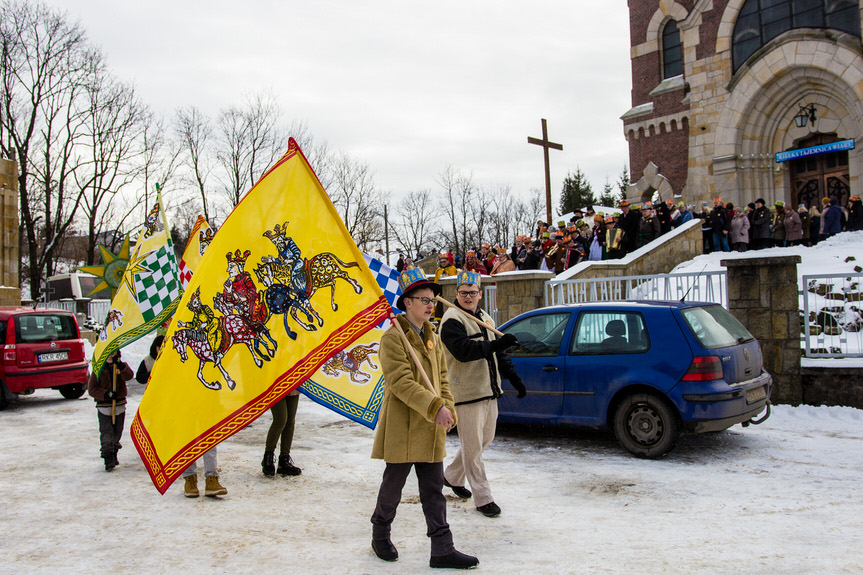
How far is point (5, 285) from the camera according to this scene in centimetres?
2256

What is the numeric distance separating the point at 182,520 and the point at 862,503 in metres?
5.28

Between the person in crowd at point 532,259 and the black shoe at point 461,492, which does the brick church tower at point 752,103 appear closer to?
the person in crowd at point 532,259

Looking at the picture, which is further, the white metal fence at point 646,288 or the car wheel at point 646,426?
the white metal fence at point 646,288

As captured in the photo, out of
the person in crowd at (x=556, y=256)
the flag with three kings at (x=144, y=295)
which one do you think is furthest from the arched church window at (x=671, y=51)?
the flag with three kings at (x=144, y=295)

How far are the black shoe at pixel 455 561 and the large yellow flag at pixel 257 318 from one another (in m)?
1.60

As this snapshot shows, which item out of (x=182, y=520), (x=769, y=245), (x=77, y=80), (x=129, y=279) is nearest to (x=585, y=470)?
(x=182, y=520)

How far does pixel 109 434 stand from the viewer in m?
6.81

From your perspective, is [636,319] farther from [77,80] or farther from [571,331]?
[77,80]

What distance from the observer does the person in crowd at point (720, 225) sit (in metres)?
16.8

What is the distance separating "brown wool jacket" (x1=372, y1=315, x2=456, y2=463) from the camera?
3850 mm

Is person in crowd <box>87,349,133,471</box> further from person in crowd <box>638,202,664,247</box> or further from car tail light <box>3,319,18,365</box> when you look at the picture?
person in crowd <box>638,202,664,247</box>

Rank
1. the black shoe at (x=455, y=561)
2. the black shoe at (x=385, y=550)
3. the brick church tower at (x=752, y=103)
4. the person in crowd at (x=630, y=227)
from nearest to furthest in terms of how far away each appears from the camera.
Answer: the black shoe at (x=455, y=561) → the black shoe at (x=385, y=550) → the person in crowd at (x=630, y=227) → the brick church tower at (x=752, y=103)

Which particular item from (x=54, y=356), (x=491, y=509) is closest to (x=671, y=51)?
(x=54, y=356)

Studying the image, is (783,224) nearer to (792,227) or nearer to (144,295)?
(792,227)
